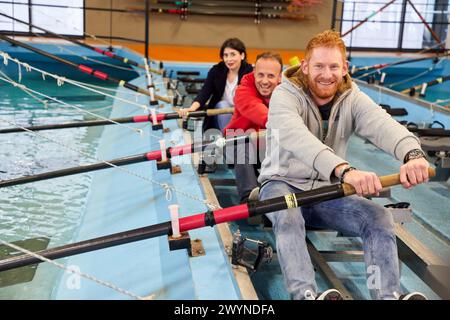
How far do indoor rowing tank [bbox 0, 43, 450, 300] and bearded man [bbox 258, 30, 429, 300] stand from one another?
0.15 meters

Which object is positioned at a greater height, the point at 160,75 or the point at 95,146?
the point at 160,75

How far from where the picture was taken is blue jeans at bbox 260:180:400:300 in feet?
4.50

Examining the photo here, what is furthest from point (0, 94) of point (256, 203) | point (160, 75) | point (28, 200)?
point (256, 203)

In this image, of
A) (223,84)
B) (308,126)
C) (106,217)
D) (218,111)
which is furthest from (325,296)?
(223,84)

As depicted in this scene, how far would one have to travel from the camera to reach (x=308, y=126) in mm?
1729

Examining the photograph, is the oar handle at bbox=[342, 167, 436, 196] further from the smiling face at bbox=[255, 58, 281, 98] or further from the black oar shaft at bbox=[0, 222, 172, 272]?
the smiling face at bbox=[255, 58, 281, 98]

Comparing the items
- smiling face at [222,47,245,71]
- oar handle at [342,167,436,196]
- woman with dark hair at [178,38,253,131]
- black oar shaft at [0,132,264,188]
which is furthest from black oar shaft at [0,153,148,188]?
oar handle at [342,167,436,196]

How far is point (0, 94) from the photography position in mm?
5566

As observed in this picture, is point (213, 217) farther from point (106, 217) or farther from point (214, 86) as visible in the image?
point (214, 86)

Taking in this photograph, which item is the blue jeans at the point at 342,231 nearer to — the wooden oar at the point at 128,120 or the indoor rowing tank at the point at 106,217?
the indoor rowing tank at the point at 106,217

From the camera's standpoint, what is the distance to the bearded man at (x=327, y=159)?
4.63ft

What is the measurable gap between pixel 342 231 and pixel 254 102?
84cm
